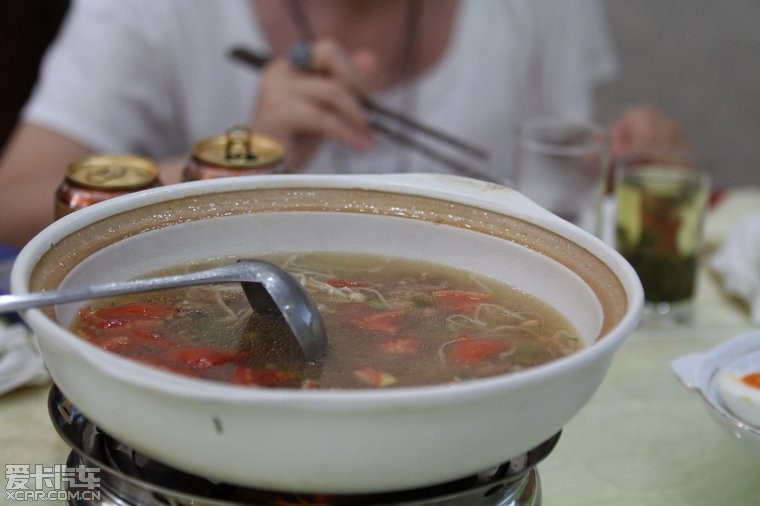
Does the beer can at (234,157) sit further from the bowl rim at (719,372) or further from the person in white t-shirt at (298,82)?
the person in white t-shirt at (298,82)

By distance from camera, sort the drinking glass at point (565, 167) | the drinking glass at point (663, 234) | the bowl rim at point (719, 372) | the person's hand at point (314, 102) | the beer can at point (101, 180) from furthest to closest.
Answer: the person's hand at point (314, 102) < the drinking glass at point (565, 167) < the drinking glass at point (663, 234) < the beer can at point (101, 180) < the bowl rim at point (719, 372)

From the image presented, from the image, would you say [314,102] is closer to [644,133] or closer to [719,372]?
[644,133]

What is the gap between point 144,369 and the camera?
2.19ft

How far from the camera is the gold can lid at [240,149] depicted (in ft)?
4.54

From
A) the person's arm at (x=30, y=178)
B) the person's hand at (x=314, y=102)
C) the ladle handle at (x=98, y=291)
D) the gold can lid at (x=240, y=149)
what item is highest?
the ladle handle at (x=98, y=291)

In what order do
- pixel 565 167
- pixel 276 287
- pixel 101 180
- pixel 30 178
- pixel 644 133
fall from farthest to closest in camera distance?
pixel 644 133 → pixel 30 178 → pixel 565 167 → pixel 101 180 → pixel 276 287

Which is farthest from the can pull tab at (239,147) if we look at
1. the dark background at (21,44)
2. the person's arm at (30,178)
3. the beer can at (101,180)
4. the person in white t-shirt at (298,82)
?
the dark background at (21,44)

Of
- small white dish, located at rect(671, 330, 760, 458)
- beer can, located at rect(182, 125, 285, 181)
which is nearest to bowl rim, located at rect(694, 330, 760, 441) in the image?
small white dish, located at rect(671, 330, 760, 458)

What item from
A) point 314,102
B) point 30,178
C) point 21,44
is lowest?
point 30,178

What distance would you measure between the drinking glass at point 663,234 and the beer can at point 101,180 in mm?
912

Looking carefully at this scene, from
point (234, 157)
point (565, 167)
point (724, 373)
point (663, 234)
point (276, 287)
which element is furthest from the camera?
point (565, 167)

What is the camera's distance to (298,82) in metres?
2.31

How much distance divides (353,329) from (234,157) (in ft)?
1.84

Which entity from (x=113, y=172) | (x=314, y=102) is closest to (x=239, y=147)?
(x=113, y=172)
